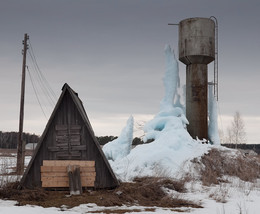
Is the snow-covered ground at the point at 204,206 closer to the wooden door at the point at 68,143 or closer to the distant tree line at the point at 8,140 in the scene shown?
the wooden door at the point at 68,143

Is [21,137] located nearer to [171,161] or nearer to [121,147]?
[121,147]

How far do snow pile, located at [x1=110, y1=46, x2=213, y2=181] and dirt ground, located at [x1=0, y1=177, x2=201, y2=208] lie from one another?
3.84 m

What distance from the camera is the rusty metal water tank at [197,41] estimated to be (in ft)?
80.9

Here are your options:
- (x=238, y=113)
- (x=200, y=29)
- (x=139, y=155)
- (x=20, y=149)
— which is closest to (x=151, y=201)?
(x=139, y=155)

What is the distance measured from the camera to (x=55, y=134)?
13.4 m

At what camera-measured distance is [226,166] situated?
66.9 feet

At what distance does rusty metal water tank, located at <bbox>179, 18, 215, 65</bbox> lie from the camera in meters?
24.7

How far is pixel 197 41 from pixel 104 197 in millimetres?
15912

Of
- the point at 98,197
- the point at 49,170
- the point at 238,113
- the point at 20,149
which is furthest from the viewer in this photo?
the point at 238,113

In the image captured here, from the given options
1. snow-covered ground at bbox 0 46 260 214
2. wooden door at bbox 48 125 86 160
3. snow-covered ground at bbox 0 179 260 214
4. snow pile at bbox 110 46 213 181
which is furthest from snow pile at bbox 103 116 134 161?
wooden door at bbox 48 125 86 160

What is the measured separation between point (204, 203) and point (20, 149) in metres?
15.2

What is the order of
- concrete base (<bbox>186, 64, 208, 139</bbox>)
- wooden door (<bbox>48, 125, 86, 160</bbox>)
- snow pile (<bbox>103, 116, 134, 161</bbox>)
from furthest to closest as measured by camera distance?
concrete base (<bbox>186, 64, 208, 139</bbox>), snow pile (<bbox>103, 116, 134, 161</bbox>), wooden door (<bbox>48, 125, 86, 160</bbox>)

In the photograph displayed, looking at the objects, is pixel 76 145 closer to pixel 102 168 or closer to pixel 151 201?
pixel 102 168

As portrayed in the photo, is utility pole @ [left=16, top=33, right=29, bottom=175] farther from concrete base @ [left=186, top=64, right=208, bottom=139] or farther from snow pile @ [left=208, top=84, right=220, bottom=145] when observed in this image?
snow pile @ [left=208, top=84, right=220, bottom=145]
